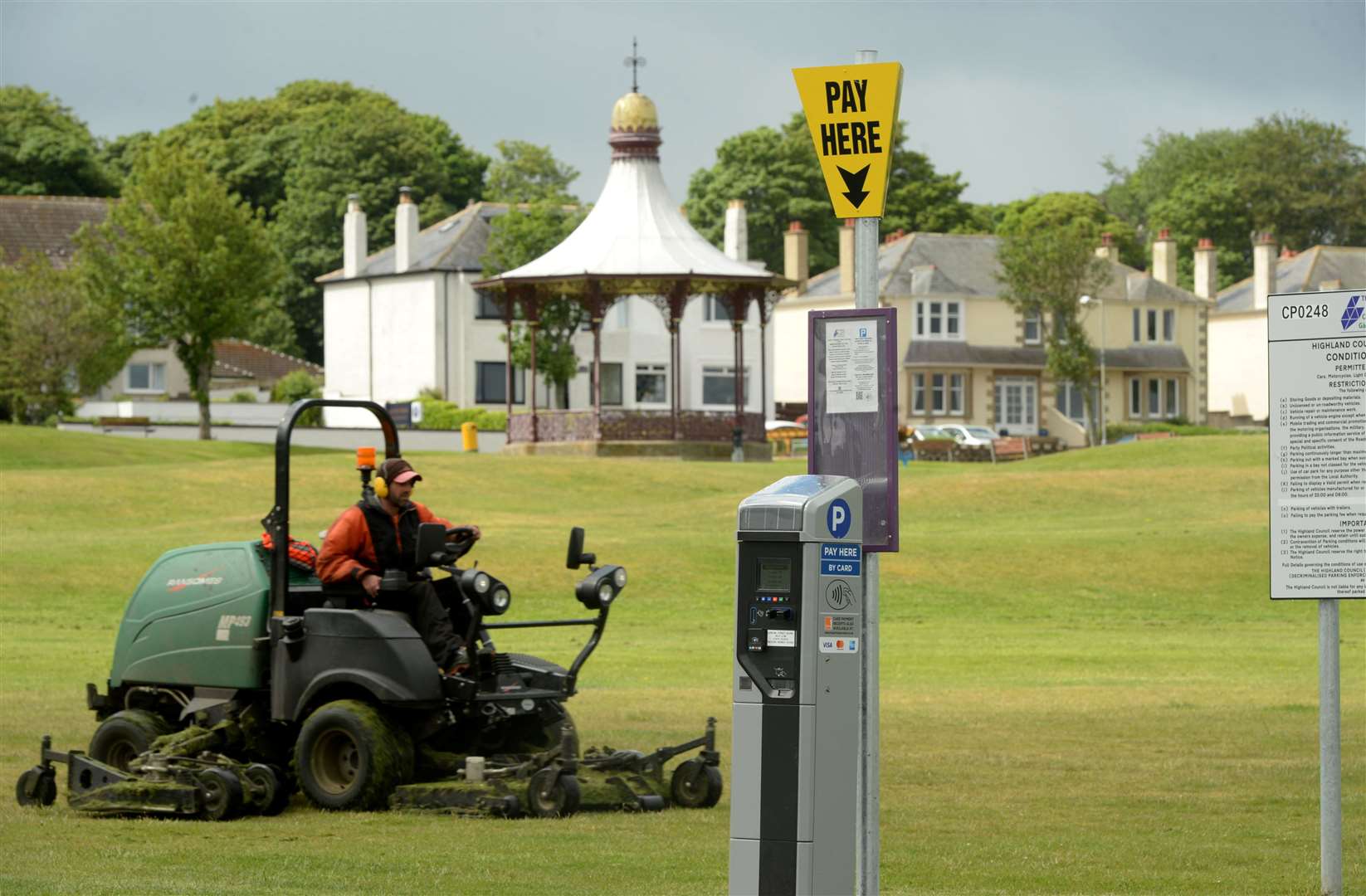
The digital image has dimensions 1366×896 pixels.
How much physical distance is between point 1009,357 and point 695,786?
76036 mm

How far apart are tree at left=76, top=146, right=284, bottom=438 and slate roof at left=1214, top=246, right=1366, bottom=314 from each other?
46990mm

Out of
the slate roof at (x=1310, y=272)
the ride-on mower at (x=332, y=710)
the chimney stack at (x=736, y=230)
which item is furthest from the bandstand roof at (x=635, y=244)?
the ride-on mower at (x=332, y=710)

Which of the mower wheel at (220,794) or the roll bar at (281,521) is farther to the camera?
the roll bar at (281,521)

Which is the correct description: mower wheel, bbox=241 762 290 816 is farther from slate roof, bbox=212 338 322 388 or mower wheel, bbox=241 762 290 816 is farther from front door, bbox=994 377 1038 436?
slate roof, bbox=212 338 322 388

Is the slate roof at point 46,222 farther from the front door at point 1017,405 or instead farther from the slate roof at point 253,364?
the front door at point 1017,405

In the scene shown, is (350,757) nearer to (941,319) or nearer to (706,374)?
(706,374)

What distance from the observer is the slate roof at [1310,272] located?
9194cm

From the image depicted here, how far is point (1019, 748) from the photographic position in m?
16.4

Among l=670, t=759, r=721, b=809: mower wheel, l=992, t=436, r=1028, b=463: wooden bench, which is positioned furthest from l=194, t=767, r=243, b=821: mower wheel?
l=992, t=436, r=1028, b=463: wooden bench

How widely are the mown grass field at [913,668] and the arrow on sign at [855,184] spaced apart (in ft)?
11.9

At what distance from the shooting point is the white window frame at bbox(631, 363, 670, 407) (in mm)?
81062

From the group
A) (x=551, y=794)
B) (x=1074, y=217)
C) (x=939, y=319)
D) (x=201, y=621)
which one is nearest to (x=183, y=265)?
(x=939, y=319)

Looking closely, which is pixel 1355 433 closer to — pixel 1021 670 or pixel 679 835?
pixel 679 835

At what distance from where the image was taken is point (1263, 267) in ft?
308
